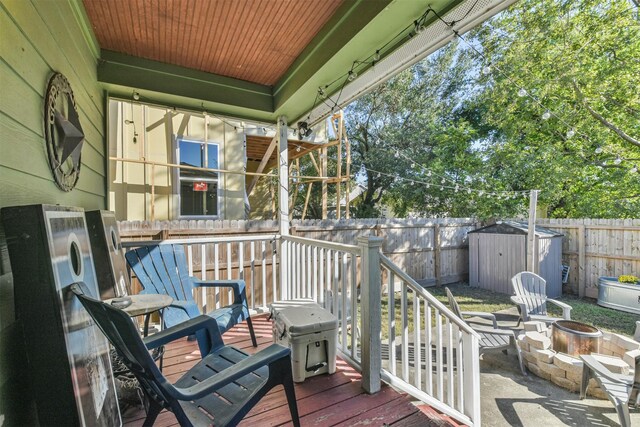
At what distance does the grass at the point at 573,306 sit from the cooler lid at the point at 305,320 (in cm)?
461

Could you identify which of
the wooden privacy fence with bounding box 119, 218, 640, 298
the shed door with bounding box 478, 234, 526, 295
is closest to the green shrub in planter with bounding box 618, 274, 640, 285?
the wooden privacy fence with bounding box 119, 218, 640, 298

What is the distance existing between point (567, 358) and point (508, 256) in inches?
156

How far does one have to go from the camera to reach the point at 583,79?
764cm

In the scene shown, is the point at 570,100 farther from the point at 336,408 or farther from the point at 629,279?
the point at 336,408

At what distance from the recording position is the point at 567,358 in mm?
3562

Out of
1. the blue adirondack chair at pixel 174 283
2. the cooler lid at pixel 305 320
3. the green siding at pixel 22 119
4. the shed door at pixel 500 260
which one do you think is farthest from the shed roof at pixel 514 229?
the green siding at pixel 22 119

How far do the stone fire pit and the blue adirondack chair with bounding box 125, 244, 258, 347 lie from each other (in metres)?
3.54

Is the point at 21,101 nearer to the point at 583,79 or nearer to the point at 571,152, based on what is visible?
the point at 583,79

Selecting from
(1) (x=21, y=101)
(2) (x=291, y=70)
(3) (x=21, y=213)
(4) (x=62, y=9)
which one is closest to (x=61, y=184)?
(1) (x=21, y=101)

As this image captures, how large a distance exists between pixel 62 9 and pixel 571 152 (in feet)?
38.0

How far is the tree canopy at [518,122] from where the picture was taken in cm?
733

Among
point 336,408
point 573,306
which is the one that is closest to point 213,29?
point 336,408

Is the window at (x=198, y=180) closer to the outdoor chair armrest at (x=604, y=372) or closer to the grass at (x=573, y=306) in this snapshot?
the grass at (x=573, y=306)

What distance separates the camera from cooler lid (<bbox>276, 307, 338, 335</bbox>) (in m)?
2.23
